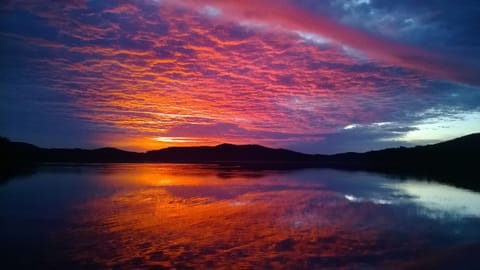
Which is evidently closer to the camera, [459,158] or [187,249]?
[187,249]

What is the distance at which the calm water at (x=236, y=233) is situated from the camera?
502 inches

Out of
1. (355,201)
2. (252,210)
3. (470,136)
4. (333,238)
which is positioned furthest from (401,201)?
(470,136)

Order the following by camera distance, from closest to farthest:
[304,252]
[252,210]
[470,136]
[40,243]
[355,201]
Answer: [304,252]
[40,243]
[252,210]
[355,201]
[470,136]

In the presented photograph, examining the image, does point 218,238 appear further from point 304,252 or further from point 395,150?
point 395,150

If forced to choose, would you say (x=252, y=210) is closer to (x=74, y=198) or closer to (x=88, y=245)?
(x=88, y=245)

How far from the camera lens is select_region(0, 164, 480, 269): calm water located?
12.7 meters

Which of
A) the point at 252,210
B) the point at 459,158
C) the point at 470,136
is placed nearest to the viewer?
the point at 252,210

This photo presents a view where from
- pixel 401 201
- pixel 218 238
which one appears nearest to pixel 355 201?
pixel 401 201

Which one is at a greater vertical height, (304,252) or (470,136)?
(470,136)

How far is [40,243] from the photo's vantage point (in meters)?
14.8

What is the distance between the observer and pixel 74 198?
28.6 m

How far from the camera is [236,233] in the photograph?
16969mm

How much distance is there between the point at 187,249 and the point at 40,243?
5684mm

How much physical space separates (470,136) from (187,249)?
145650 mm
